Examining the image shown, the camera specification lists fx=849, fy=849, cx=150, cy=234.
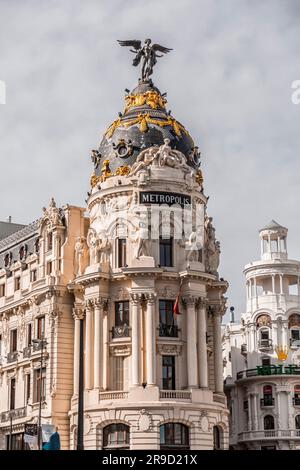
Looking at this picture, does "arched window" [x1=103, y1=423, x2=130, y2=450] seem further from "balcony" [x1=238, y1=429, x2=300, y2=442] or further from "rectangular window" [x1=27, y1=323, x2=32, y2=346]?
"balcony" [x1=238, y1=429, x2=300, y2=442]

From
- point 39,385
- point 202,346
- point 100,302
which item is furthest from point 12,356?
point 202,346

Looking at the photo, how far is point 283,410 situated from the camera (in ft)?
304

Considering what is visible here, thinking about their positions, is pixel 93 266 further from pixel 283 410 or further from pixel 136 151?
pixel 283 410

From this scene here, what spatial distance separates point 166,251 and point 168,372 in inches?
382

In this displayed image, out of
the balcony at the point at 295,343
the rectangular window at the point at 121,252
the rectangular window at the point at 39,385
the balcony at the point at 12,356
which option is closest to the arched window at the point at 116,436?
the rectangular window at the point at 39,385

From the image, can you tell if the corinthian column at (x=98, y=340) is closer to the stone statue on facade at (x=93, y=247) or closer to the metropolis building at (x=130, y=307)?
the metropolis building at (x=130, y=307)

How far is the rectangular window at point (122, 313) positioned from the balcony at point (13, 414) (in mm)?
12001

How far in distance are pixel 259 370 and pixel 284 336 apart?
16.8 feet

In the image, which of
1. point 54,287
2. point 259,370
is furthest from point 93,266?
point 259,370

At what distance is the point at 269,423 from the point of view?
93.2 metres

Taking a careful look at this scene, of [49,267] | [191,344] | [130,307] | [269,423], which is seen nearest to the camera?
[191,344]

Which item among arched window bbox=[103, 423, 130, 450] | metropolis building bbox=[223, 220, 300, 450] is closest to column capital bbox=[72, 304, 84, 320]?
arched window bbox=[103, 423, 130, 450]

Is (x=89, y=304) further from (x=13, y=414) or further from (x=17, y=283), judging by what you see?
(x=17, y=283)

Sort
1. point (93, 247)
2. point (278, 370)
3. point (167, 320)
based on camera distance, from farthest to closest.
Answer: point (278, 370) → point (93, 247) → point (167, 320)
